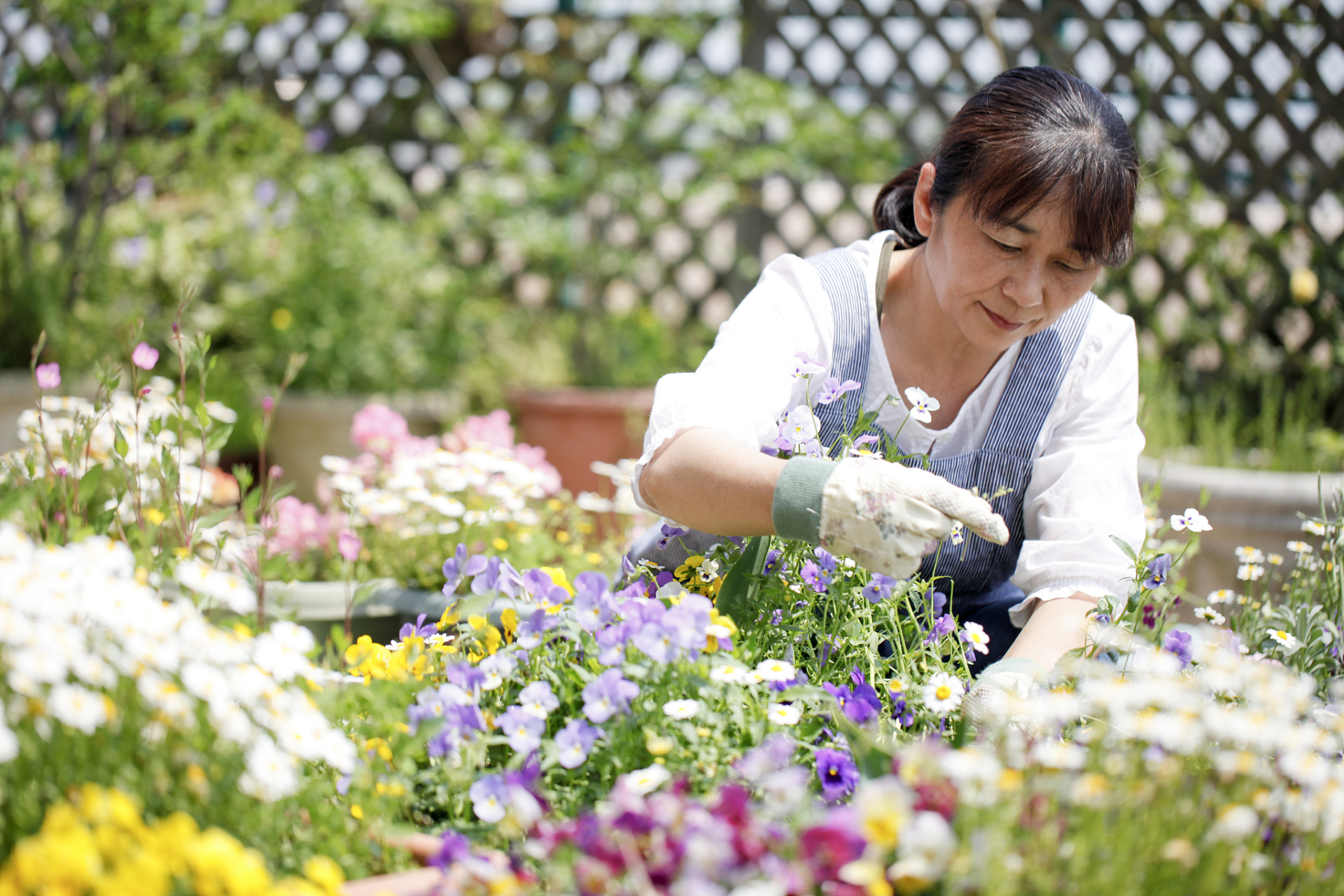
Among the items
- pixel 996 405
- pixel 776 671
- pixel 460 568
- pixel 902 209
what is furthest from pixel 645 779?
pixel 902 209

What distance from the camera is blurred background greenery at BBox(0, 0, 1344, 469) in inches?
145

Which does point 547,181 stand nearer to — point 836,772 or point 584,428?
point 584,428

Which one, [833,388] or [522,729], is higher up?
[833,388]

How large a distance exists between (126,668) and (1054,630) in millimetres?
1043

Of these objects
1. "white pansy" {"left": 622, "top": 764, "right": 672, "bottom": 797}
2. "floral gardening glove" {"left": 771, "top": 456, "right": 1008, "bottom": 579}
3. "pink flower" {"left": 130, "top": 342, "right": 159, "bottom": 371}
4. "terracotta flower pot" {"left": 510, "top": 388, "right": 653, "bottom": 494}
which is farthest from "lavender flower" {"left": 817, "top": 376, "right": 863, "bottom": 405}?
"terracotta flower pot" {"left": 510, "top": 388, "right": 653, "bottom": 494}

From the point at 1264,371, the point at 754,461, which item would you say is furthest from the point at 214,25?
the point at 1264,371

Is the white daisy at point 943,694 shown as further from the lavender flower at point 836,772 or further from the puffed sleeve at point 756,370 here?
the puffed sleeve at point 756,370

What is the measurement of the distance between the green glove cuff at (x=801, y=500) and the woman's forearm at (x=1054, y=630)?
41 cm

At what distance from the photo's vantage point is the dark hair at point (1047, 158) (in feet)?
4.05

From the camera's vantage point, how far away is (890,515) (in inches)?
37.2

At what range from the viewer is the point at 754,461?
3.46 feet

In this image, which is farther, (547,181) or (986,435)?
(547,181)

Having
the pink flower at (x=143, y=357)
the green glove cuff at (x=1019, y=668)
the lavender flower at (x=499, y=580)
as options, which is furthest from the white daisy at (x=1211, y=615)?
the pink flower at (x=143, y=357)

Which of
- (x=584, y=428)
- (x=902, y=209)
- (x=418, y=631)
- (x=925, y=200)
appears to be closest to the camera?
(x=418, y=631)
